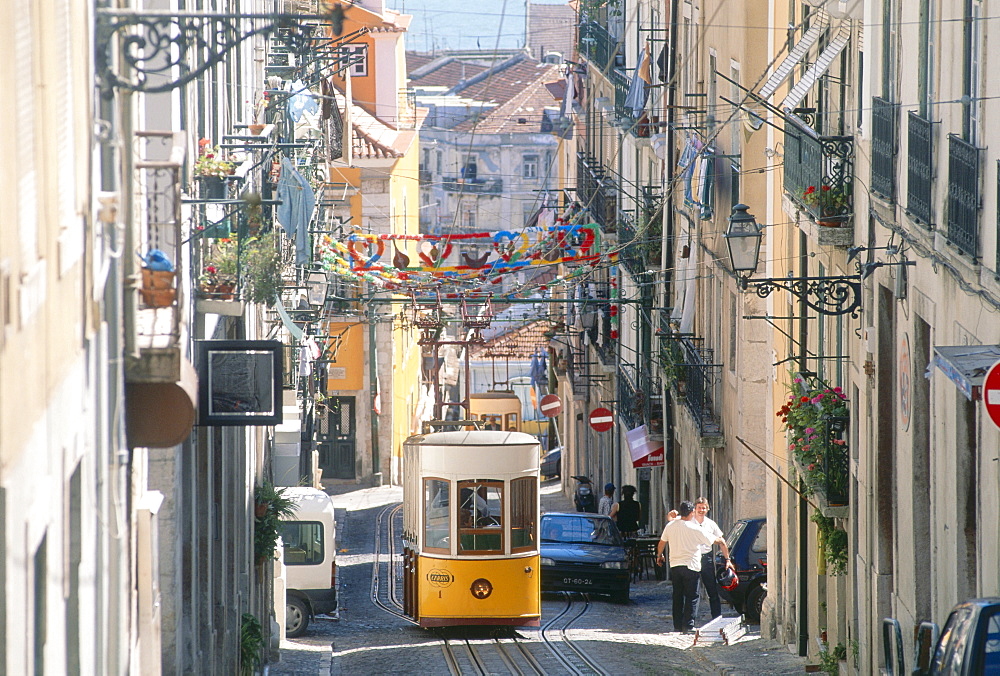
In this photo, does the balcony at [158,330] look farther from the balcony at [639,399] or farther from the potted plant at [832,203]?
the balcony at [639,399]

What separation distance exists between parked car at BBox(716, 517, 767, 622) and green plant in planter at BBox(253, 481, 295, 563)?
19.1ft

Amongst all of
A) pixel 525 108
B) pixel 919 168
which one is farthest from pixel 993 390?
pixel 525 108

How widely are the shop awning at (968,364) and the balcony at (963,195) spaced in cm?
132

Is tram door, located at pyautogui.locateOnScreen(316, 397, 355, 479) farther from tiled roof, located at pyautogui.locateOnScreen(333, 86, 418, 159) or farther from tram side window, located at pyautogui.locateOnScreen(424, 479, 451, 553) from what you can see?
tram side window, located at pyautogui.locateOnScreen(424, 479, 451, 553)

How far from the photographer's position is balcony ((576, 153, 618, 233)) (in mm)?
34125

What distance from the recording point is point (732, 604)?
68.2 feet

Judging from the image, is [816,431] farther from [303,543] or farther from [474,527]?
[303,543]

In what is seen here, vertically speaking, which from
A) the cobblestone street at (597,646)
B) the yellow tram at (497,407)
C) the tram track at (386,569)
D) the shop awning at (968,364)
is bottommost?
the tram track at (386,569)

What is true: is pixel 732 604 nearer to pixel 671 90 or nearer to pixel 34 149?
pixel 671 90

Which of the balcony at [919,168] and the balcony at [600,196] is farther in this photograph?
the balcony at [600,196]

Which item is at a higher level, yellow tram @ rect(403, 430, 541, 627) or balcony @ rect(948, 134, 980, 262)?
balcony @ rect(948, 134, 980, 262)

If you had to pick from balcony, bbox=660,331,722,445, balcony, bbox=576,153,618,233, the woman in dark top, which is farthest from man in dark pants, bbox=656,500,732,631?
balcony, bbox=576,153,618,233

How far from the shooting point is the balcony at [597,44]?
36.4 m

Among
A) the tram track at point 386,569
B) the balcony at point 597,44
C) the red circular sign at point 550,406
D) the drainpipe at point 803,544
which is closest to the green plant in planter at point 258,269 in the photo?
the drainpipe at point 803,544
